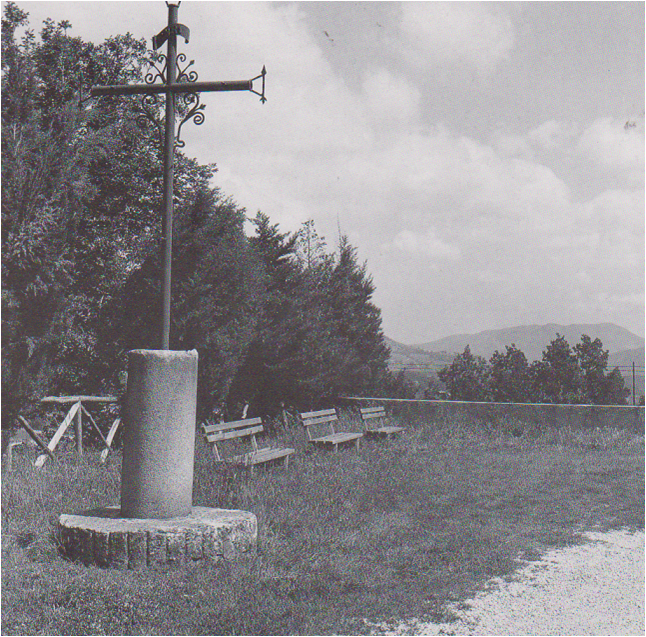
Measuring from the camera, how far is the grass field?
12.4ft

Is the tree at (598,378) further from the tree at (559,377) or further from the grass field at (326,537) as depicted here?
the grass field at (326,537)

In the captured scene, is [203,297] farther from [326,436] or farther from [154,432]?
[154,432]

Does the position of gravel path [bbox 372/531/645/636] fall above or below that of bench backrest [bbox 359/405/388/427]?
below

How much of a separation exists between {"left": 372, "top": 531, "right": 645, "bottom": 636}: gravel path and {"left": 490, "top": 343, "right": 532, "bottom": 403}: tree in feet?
27.9

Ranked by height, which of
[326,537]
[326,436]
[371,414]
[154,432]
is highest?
[154,432]

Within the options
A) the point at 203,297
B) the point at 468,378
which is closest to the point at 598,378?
the point at 468,378

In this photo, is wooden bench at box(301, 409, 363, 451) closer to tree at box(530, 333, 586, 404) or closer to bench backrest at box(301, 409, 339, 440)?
bench backrest at box(301, 409, 339, 440)

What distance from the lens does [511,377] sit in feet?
46.1

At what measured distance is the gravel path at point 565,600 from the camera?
3855mm

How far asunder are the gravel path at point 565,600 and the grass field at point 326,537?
17cm

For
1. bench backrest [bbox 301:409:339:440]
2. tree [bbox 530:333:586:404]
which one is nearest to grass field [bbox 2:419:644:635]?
bench backrest [bbox 301:409:339:440]

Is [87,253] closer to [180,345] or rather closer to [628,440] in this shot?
[180,345]

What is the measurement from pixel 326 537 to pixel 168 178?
3065 millimetres

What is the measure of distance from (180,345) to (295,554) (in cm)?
441
